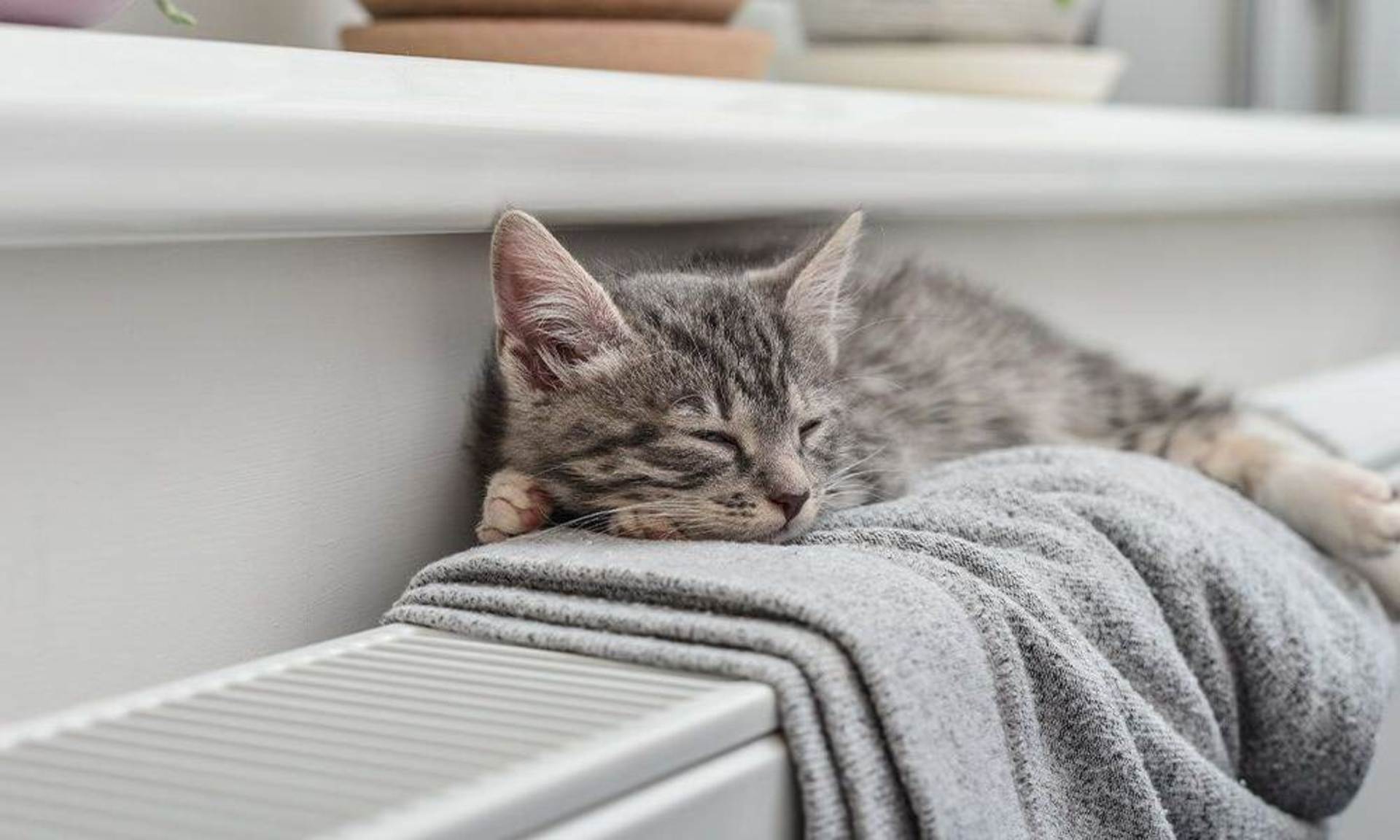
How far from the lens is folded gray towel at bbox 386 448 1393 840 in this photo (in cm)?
67

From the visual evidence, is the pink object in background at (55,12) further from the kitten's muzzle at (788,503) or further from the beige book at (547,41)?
the kitten's muzzle at (788,503)

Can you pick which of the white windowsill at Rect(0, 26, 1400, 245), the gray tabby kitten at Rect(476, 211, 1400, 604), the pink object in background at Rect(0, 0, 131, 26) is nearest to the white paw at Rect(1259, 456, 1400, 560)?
the gray tabby kitten at Rect(476, 211, 1400, 604)

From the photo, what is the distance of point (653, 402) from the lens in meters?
0.97

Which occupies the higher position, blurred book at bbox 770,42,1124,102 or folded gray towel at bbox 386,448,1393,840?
blurred book at bbox 770,42,1124,102

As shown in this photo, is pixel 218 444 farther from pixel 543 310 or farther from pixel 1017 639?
pixel 1017 639

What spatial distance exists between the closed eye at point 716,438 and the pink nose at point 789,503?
4 centimetres

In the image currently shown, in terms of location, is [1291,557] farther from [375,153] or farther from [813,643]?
[375,153]

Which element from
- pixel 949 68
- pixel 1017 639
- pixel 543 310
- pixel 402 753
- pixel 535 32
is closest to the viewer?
pixel 402 753

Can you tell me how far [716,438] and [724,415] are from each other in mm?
14

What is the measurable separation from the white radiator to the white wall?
0.11 metres

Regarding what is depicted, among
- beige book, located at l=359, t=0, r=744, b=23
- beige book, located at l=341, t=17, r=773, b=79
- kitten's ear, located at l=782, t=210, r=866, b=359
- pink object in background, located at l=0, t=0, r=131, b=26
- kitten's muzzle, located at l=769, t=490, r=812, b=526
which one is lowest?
kitten's muzzle, located at l=769, t=490, r=812, b=526

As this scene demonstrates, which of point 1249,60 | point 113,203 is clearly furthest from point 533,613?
point 1249,60

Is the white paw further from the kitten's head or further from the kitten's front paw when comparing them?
the kitten's front paw

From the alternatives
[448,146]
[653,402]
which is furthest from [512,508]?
[448,146]
